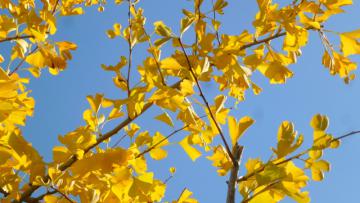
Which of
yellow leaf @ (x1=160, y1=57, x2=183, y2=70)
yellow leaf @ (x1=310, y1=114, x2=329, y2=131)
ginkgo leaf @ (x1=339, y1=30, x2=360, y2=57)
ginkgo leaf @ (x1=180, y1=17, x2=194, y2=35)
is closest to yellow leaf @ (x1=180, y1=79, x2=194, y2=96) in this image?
yellow leaf @ (x1=160, y1=57, x2=183, y2=70)

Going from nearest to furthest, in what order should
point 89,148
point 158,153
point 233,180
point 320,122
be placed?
1. point 233,180
2. point 320,122
3. point 89,148
4. point 158,153

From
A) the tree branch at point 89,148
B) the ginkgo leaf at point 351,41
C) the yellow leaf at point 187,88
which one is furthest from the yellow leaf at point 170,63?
the ginkgo leaf at point 351,41

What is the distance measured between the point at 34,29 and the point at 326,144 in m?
0.90

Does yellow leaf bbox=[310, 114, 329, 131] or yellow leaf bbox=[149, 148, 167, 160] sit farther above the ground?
yellow leaf bbox=[149, 148, 167, 160]

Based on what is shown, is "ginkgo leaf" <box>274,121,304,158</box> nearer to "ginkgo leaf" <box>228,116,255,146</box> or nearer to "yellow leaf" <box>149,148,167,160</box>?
"ginkgo leaf" <box>228,116,255,146</box>

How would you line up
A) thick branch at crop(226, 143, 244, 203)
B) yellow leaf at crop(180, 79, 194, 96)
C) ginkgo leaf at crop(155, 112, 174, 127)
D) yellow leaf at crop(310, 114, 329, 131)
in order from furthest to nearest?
1. ginkgo leaf at crop(155, 112, 174, 127)
2. yellow leaf at crop(180, 79, 194, 96)
3. yellow leaf at crop(310, 114, 329, 131)
4. thick branch at crop(226, 143, 244, 203)

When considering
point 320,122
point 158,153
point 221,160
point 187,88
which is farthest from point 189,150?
point 320,122

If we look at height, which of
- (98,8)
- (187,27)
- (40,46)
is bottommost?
(187,27)

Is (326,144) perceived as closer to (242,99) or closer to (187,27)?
(187,27)

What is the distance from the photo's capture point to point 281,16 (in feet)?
3.71

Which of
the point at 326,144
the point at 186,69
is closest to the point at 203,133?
the point at 186,69

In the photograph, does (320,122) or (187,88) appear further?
(187,88)

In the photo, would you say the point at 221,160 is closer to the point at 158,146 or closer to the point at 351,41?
the point at 158,146

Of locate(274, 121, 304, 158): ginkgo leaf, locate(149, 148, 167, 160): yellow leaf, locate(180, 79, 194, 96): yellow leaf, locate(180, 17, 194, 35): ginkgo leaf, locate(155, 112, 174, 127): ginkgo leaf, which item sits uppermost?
locate(180, 17, 194, 35): ginkgo leaf
